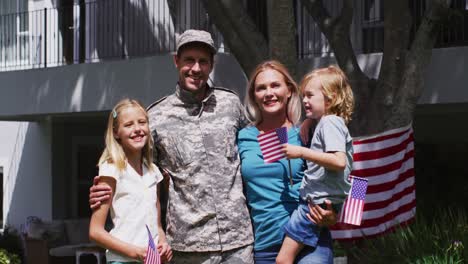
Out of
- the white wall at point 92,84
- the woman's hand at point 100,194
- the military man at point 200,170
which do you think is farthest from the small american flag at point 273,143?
the white wall at point 92,84

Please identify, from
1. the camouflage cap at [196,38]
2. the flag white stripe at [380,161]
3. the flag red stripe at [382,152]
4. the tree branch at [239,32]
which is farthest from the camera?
the flag white stripe at [380,161]

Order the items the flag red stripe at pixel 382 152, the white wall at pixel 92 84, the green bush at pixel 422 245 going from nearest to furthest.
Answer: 1. the green bush at pixel 422 245
2. the flag red stripe at pixel 382 152
3. the white wall at pixel 92 84

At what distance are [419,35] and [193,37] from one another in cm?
510

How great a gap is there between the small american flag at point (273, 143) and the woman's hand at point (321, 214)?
320 millimetres

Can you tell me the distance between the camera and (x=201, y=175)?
500 cm

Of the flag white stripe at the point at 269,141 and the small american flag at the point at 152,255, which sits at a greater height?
the flag white stripe at the point at 269,141

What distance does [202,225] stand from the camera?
16.4ft

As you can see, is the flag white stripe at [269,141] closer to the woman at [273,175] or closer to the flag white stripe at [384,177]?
the woman at [273,175]

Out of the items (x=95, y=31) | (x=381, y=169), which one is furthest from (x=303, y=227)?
(x=95, y=31)

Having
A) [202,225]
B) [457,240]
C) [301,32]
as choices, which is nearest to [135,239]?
[202,225]

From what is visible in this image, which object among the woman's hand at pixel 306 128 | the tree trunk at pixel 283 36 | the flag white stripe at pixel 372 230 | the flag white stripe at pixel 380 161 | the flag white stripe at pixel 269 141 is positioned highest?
the tree trunk at pixel 283 36

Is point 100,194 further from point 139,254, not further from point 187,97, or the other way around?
point 187,97

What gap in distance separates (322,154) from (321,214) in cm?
33

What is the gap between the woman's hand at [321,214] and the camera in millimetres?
4828
